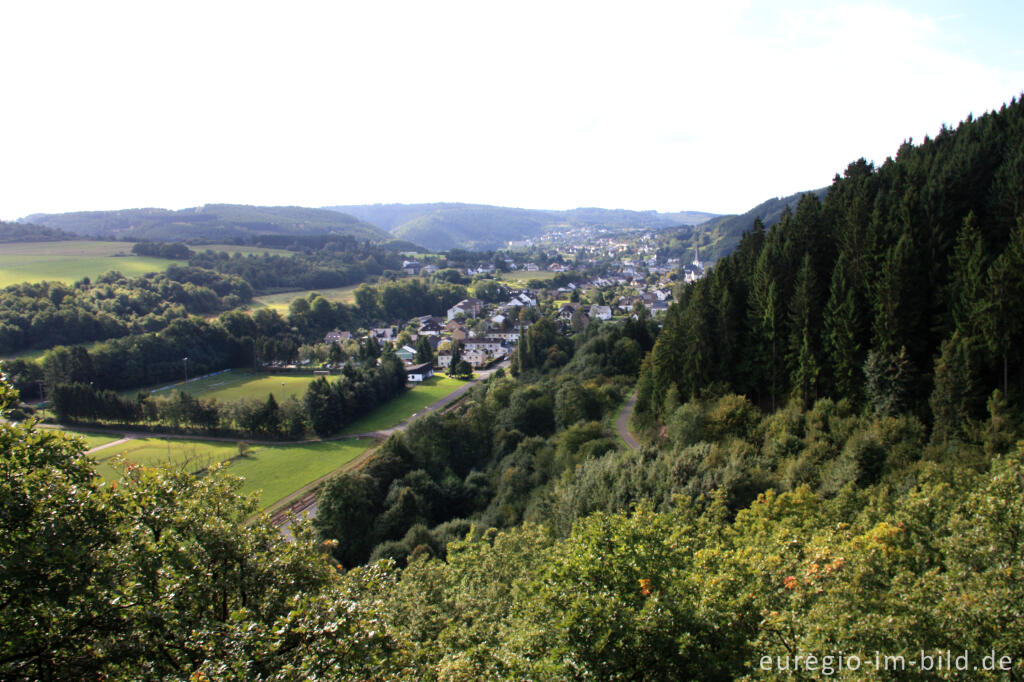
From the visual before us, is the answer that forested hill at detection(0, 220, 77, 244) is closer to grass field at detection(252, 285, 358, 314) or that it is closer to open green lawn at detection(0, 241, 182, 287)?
open green lawn at detection(0, 241, 182, 287)

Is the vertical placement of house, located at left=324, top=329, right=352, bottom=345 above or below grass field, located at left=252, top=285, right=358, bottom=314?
below

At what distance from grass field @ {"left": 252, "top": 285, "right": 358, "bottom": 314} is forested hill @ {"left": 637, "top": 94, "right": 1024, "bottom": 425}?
3311 inches

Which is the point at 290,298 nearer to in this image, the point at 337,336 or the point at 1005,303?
the point at 337,336

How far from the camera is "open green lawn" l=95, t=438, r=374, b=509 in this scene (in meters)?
36.9

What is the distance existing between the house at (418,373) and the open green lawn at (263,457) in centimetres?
1908

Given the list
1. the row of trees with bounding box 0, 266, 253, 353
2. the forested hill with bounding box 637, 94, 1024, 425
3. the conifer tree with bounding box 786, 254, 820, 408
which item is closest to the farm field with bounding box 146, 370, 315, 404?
the row of trees with bounding box 0, 266, 253, 353

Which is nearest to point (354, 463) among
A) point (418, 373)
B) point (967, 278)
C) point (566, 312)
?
point (418, 373)

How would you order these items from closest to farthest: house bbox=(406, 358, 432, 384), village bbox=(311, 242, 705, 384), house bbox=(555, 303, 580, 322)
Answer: house bbox=(406, 358, 432, 384) → village bbox=(311, 242, 705, 384) → house bbox=(555, 303, 580, 322)

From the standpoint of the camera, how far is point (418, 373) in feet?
220

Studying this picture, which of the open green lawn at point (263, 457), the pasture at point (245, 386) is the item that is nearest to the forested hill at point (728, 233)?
the pasture at point (245, 386)

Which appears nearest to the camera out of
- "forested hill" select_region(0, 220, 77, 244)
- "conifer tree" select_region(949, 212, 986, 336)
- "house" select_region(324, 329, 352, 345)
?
"conifer tree" select_region(949, 212, 986, 336)

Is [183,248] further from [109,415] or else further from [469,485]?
[469,485]

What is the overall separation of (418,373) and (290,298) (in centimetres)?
5632

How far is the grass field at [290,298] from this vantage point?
Answer: 10186 centimetres
